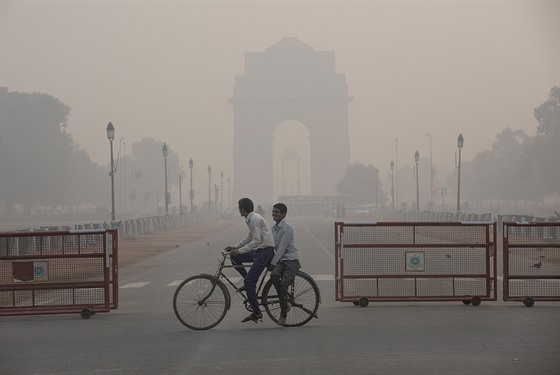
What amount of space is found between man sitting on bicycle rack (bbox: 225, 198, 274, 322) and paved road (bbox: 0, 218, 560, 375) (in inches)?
19.3

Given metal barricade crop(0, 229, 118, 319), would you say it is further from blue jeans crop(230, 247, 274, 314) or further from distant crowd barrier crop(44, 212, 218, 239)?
distant crowd barrier crop(44, 212, 218, 239)

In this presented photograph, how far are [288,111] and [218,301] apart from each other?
180 metres

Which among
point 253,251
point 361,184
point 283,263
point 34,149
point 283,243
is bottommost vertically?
point 283,263

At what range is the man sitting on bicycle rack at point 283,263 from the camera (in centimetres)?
1453

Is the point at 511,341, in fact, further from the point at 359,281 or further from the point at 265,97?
the point at 265,97

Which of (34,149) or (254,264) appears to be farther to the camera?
(34,149)

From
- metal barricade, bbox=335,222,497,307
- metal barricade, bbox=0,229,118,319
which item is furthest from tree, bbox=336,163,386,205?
metal barricade, bbox=0,229,118,319

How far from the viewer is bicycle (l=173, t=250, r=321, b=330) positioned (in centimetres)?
1462

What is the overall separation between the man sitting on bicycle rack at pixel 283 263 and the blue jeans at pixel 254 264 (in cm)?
12

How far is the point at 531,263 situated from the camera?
18344mm

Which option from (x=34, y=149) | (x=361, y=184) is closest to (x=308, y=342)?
(x=34, y=149)

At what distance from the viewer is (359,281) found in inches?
704

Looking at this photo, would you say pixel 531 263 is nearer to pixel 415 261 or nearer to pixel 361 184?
pixel 415 261

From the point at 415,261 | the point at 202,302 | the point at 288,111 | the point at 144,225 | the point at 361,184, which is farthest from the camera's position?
the point at 288,111
